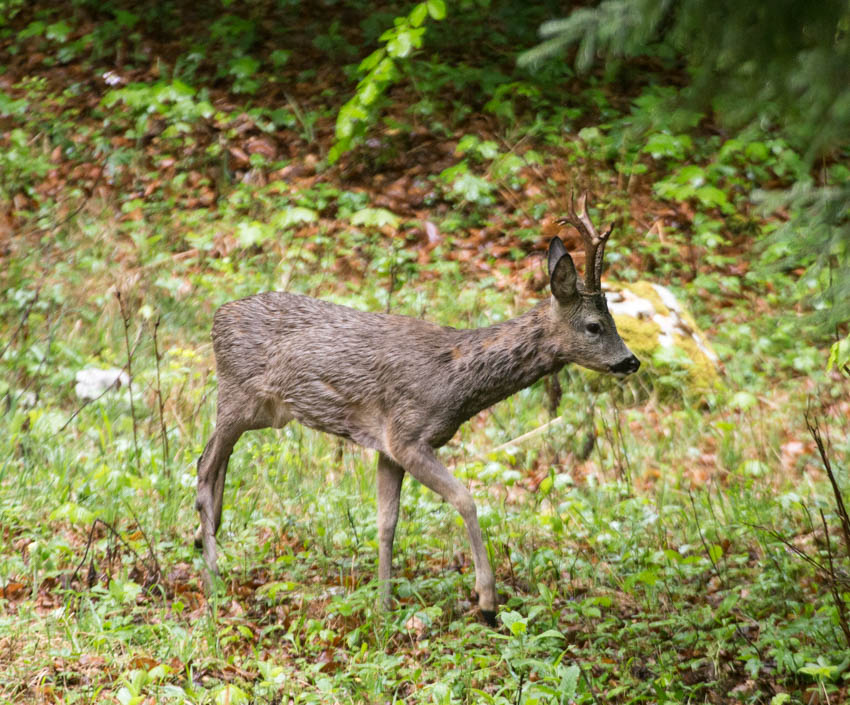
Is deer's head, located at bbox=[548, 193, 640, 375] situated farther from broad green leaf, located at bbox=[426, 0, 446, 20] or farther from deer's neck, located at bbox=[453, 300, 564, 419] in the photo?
broad green leaf, located at bbox=[426, 0, 446, 20]

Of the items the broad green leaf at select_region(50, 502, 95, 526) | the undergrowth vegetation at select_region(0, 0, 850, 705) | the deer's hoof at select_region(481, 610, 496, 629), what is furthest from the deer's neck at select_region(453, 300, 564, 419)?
the broad green leaf at select_region(50, 502, 95, 526)

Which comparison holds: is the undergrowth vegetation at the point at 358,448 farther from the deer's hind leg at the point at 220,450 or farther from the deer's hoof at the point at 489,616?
the deer's hind leg at the point at 220,450

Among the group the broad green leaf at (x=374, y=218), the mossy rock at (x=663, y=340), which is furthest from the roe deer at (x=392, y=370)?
the broad green leaf at (x=374, y=218)

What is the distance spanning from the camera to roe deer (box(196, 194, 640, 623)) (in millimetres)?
4590

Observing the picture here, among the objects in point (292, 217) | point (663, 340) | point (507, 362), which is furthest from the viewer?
point (292, 217)

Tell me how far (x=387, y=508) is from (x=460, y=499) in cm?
63

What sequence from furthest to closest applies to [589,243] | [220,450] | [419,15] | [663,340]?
Answer: 1. [419,15]
2. [663,340]
3. [220,450]
4. [589,243]

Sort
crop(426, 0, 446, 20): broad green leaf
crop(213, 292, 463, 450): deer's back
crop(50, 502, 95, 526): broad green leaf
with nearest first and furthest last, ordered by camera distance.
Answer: crop(213, 292, 463, 450): deer's back < crop(50, 502, 95, 526): broad green leaf < crop(426, 0, 446, 20): broad green leaf

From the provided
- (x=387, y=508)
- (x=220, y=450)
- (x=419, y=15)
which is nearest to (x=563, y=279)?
(x=387, y=508)

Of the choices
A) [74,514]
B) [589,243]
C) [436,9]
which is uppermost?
[589,243]

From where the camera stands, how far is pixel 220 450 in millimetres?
5418

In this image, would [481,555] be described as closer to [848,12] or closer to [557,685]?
[557,685]

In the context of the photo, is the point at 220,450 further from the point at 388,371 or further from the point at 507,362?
the point at 507,362

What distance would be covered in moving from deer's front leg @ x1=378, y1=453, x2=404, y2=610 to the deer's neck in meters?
0.60
